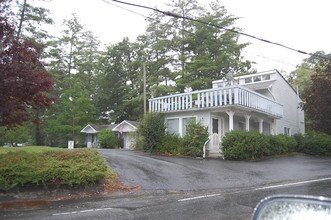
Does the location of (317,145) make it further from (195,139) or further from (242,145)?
(195,139)

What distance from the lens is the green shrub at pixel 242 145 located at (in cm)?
2083

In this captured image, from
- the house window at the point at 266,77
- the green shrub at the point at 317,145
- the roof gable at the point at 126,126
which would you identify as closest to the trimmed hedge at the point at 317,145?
the green shrub at the point at 317,145

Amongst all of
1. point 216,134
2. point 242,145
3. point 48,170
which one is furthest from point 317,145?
point 48,170

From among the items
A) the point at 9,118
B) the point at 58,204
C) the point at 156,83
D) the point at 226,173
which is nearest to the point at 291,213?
the point at 58,204

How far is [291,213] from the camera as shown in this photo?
1.95 metres

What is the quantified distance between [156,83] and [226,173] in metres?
30.7

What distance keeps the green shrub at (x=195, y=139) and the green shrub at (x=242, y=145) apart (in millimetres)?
1545

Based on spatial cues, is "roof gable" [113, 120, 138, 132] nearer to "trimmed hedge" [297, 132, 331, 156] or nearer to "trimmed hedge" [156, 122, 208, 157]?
"trimmed hedge" [156, 122, 208, 157]

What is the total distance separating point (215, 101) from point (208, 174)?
8.65 meters

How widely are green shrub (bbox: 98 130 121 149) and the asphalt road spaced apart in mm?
22331

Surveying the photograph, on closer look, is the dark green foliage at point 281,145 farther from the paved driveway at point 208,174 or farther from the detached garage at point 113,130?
the detached garage at point 113,130

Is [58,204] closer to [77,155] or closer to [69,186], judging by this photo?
[69,186]

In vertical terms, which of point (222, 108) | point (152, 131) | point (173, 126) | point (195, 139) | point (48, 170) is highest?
point (222, 108)

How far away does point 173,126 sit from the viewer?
2561 cm
